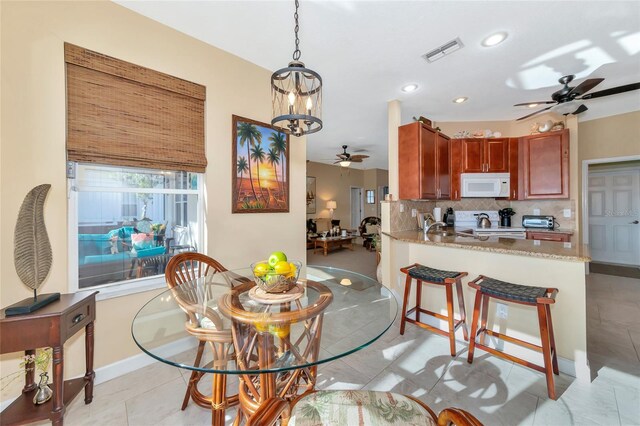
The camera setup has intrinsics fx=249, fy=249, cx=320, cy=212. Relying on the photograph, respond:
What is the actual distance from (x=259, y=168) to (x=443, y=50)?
2.09 meters

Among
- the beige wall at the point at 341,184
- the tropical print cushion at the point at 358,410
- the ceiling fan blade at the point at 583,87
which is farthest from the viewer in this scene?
the beige wall at the point at 341,184

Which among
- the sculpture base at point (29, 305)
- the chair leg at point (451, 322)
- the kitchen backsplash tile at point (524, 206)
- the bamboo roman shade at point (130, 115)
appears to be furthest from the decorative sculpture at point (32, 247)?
the kitchen backsplash tile at point (524, 206)

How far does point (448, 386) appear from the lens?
5.74ft

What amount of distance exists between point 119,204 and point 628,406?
12.3 feet

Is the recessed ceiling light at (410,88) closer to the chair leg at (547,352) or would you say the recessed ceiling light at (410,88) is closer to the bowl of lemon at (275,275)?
the chair leg at (547,352)

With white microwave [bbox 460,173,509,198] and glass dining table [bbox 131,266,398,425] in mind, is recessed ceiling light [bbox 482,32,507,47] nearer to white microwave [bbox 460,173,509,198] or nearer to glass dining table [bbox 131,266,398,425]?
white microwave [bbox 460,173,509,198]

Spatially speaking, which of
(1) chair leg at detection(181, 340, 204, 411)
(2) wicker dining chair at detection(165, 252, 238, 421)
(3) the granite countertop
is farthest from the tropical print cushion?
(3) the granite countertop

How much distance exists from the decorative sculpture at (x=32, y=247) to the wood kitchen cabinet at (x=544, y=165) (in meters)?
5.27

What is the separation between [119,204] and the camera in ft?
6.43

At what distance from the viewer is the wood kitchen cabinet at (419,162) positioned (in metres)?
3.11

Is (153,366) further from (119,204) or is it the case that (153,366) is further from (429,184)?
(429,184)

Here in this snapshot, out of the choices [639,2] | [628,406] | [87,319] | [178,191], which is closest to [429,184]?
[639,2]

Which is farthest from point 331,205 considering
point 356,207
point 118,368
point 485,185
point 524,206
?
point 118,368

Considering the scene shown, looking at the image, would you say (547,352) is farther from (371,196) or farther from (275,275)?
(371,196)
